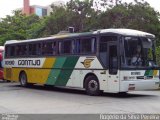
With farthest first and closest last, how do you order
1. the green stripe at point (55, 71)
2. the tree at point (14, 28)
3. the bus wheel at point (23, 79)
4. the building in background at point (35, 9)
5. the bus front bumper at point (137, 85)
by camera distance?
1. the building in background at point (35, 9)
2. the tree at point (14, 28)
3. the bus wheel at point (23, 79)
4. the green stripe at point (55, 71)
5. the bus front bumper at point (137, 85)

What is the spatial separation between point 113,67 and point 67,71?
3.47 m

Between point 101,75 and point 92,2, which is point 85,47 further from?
point 92,2

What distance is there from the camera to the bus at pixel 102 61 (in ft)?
54.0

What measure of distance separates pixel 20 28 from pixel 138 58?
39.0 meters

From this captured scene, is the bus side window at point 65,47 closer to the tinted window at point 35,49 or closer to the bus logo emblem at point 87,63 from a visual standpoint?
the bus logo emblem at point 87,63

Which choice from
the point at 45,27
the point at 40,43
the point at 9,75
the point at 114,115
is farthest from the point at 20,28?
the point at 114,115

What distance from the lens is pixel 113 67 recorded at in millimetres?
16641

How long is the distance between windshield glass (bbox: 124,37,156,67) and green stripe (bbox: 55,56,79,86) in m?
2.94

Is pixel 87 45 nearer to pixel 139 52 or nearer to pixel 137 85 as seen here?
pixel 139 52

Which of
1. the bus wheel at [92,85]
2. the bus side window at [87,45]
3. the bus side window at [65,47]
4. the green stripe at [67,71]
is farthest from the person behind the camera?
the bus side window at [65,47]

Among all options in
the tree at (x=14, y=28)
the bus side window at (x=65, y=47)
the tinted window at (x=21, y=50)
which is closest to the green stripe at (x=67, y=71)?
the bus side window at (x=65, y=47)

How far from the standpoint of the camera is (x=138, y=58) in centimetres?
1692

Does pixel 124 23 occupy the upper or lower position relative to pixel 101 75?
upper

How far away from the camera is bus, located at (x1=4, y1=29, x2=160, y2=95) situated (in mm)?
16469
